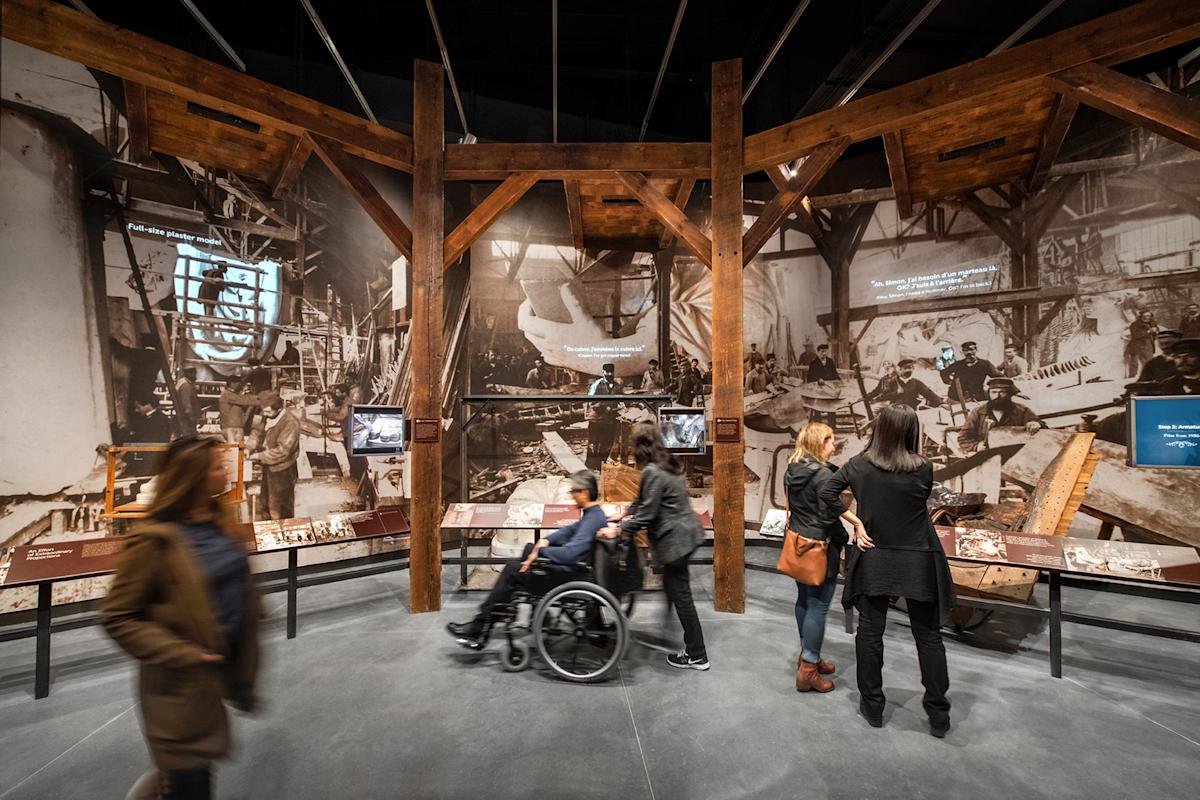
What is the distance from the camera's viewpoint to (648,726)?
299 cm

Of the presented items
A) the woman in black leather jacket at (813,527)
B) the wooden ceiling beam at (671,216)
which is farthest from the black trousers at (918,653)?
the wooden ceiling beam at (671,216)

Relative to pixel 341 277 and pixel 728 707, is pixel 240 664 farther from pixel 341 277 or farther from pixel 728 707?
pixel 341 277

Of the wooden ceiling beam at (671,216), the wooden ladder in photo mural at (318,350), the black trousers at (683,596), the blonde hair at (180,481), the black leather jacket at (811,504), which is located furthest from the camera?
the wooden ladder in photo mural at (318,350)

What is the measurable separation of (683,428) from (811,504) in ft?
6.80

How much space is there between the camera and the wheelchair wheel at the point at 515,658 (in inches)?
145

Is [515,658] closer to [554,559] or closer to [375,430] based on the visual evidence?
[554,559]

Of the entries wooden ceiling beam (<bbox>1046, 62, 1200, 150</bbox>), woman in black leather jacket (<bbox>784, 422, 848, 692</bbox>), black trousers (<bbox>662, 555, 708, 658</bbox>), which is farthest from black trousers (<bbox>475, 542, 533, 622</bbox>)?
wooden ceiling beam (<bbox>1046, 62, 1200, 150</bbox>)

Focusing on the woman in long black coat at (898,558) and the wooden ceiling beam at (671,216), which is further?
the wooden ceiling beam at (671,216)

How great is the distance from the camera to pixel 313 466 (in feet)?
20.0

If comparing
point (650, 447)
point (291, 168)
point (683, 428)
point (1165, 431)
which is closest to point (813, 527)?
point (650, 447)

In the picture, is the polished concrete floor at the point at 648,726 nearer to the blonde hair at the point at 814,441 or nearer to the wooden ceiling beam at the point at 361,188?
the blonde hair at the point at 814,441

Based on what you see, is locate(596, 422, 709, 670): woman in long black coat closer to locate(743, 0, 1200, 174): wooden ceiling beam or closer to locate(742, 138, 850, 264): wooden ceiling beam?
locate(742, 138, 850, 264): wooden ceiling beam

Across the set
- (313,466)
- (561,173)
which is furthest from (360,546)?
(561,173)

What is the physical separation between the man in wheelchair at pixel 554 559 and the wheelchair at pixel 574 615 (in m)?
0.01
